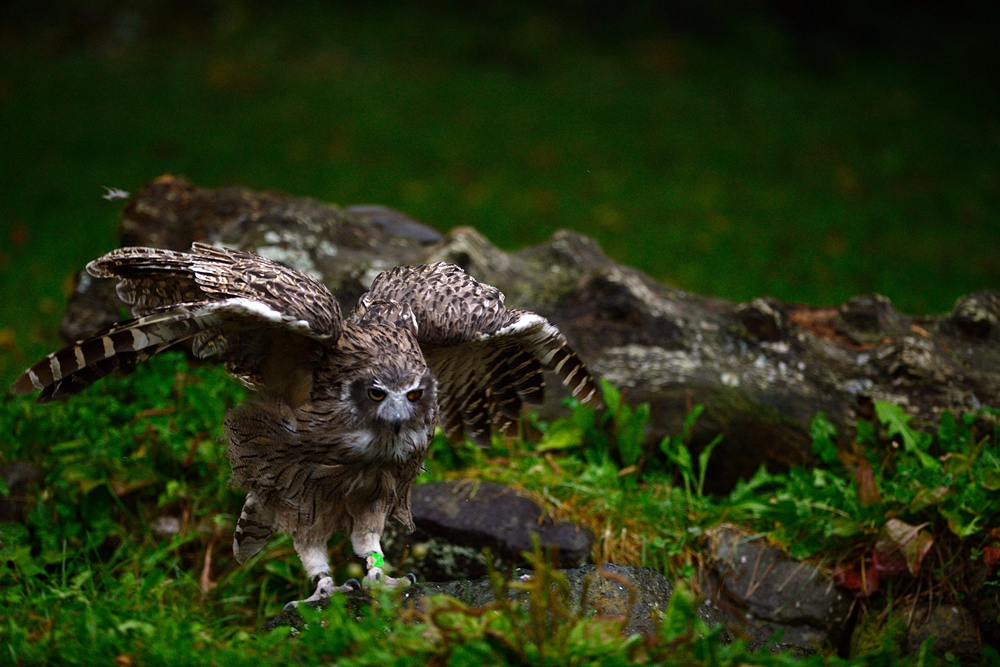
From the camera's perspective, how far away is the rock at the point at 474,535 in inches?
163

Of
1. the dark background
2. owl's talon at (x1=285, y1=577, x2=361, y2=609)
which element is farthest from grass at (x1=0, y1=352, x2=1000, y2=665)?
the dark background

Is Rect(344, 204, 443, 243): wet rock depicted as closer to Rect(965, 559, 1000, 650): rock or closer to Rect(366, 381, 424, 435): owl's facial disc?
Rect(366, 381, 424, 435): owl's facial disc

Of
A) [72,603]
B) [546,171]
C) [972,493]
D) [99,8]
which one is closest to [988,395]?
[972,493]

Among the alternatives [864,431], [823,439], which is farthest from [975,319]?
[823,439]

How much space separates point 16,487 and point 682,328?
348 centimetres

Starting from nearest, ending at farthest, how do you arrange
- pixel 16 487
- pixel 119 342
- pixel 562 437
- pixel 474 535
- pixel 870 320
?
pixel 119 342
pixel 474 535
pixel 16 487
pixel 562 437
pixel 870 320

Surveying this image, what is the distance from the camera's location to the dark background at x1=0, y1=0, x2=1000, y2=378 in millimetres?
8438

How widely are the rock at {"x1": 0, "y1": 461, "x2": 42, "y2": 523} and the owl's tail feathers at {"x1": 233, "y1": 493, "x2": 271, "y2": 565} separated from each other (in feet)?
4.09

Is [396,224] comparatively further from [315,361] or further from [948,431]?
[948,431]

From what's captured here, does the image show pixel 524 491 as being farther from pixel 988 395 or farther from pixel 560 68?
pixel 560 68

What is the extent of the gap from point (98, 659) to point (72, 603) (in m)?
1.11

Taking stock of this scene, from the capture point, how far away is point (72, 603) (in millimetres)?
3732

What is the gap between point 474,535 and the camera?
13.6 feet

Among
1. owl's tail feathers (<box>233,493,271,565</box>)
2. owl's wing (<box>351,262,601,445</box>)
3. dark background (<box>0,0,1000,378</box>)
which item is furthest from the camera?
dark background (<box>0,0,1000,378</box>)
